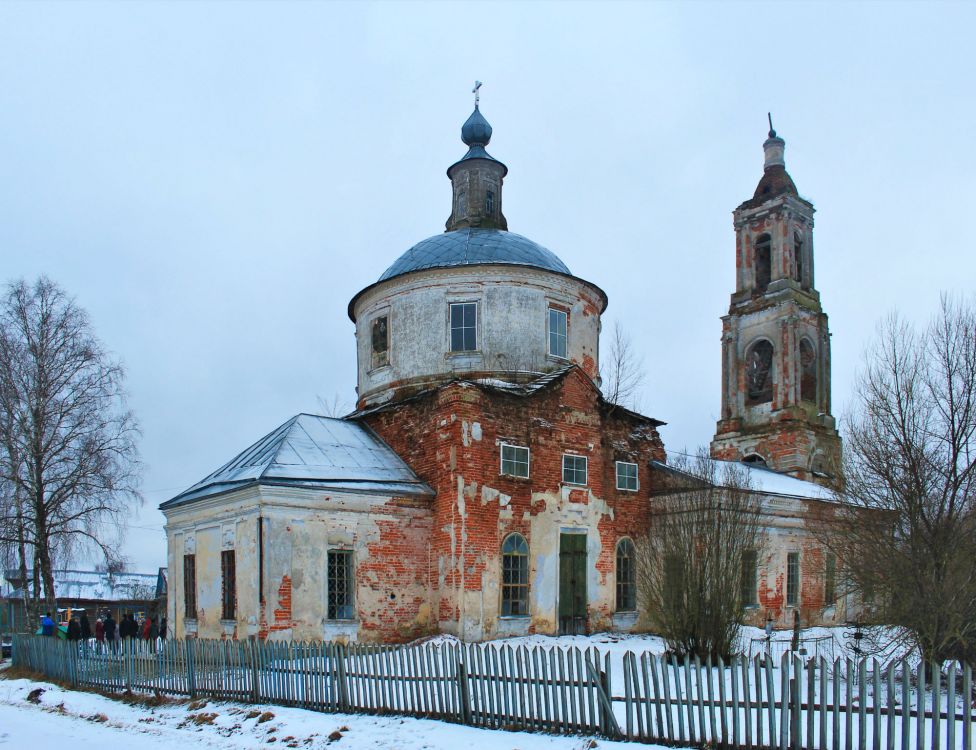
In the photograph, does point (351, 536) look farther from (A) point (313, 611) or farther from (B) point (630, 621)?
(B) point (630, 621)

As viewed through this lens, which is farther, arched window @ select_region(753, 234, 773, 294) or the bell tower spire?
arched window @ select_region(753, 234, 773, 294)

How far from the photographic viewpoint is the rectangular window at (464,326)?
2020 cm

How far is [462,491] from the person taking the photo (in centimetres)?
1714

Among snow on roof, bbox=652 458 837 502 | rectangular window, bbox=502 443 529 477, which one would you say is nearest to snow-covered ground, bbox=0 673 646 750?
rectangular window, bbox=502 443 529 477

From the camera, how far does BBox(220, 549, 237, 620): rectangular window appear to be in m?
16.6

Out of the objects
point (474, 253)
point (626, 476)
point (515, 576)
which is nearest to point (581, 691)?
point (515, 576)

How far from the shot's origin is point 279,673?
12.0 metres

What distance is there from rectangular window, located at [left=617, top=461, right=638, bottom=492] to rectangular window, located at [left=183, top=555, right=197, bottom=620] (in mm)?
8819

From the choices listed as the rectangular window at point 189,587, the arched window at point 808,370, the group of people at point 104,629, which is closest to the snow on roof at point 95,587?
the group of people at point 104,629

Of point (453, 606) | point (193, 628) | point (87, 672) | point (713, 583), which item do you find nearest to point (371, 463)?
point (453, 606)

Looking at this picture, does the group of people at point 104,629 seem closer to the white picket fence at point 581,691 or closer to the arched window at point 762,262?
the white picket fence at point 581,691

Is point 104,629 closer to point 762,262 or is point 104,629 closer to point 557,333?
point 557,333

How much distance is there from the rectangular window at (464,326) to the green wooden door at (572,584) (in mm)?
4620

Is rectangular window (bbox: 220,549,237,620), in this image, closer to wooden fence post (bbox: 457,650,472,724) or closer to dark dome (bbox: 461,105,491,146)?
wooden fence post (bbox: 457,650,472,724)
